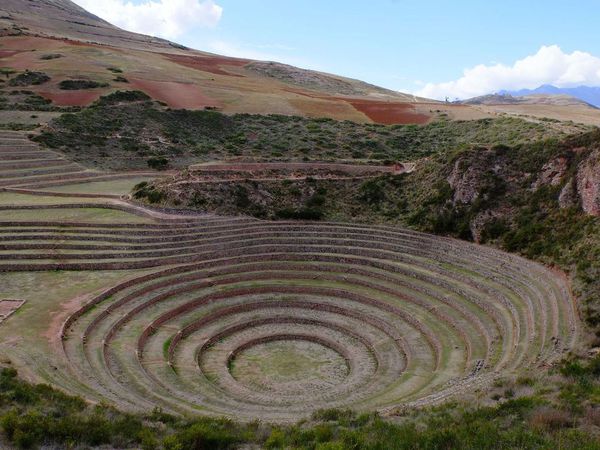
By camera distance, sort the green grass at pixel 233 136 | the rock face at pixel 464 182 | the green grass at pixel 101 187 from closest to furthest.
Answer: the rock face at pixel 464 182
the green grass at pixel 101 187
the green grass at pixel 233 136

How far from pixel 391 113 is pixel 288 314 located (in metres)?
58.1

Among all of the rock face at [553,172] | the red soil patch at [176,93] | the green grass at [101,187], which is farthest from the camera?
the red soil patch at [176,93]

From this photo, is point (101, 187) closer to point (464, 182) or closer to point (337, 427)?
point (464, 182)

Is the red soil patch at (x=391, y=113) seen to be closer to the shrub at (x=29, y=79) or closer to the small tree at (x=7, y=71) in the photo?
the shrub at (x=29, y=79)

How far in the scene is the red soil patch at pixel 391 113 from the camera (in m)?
73.4

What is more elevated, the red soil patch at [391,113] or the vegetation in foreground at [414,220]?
the red soil patch at [391,113]

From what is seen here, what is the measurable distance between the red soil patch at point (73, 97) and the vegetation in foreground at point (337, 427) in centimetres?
6267

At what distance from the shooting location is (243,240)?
1294 inches

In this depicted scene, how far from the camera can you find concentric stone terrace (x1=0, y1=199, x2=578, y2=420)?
19.0 m

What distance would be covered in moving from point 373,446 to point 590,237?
21.1 meters

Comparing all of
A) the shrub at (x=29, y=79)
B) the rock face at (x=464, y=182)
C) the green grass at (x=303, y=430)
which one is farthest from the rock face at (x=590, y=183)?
the shrub at (x=29, y=79)

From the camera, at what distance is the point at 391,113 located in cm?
7794

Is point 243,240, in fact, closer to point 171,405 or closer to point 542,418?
point 171,405

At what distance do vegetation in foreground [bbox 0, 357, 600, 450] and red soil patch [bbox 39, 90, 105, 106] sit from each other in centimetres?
6267
